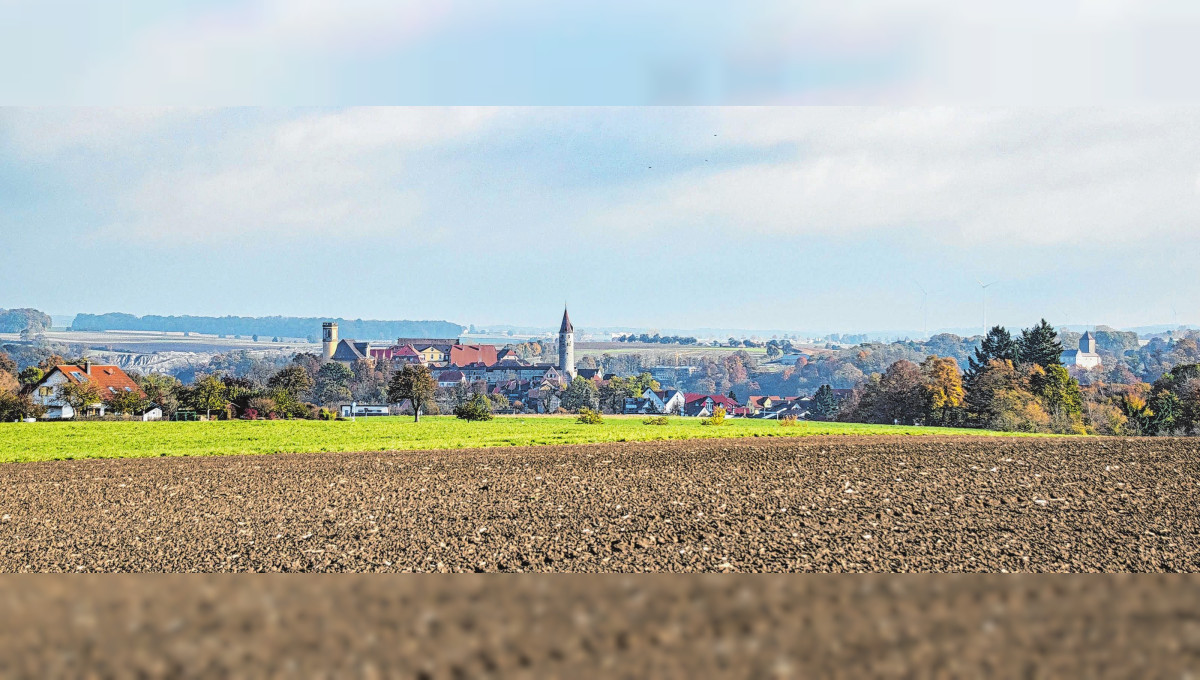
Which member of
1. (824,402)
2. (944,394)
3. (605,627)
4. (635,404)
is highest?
(944,394)

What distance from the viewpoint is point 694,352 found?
74938mm

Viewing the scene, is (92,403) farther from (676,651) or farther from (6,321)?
(676,651)

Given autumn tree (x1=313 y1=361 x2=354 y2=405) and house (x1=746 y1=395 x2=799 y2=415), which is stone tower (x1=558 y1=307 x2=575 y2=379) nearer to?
house (x1=746 y1=395 x2=799 y2=415)

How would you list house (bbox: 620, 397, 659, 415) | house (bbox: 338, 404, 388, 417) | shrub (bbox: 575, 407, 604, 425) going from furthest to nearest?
house (bbox: 620, 397, 659, 415) → house (bbox: 338, 404, 388, 417) → shrub (bbox: 575, 407, 604, 425)

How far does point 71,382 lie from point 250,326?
51.1 ft

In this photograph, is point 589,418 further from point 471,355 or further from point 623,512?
point 471,355

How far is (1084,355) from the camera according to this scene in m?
36.7

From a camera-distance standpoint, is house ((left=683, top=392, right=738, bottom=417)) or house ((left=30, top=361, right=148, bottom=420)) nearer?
house ((left=30, top=361, right=148, bottom=420))

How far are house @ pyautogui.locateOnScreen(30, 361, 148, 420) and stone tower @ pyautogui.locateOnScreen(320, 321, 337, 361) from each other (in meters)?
22.5

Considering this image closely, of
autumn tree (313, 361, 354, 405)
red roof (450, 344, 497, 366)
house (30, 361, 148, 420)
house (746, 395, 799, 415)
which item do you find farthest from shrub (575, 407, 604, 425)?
red roof (450, 344, 497, 366)

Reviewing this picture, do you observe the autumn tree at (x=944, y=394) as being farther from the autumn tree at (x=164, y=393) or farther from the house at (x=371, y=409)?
the autumn tree at (x=164, y=393)

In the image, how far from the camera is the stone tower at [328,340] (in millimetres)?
45909

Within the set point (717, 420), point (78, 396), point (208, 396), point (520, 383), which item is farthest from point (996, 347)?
point (78, 396)

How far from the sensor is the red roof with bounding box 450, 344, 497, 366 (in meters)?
58.1
